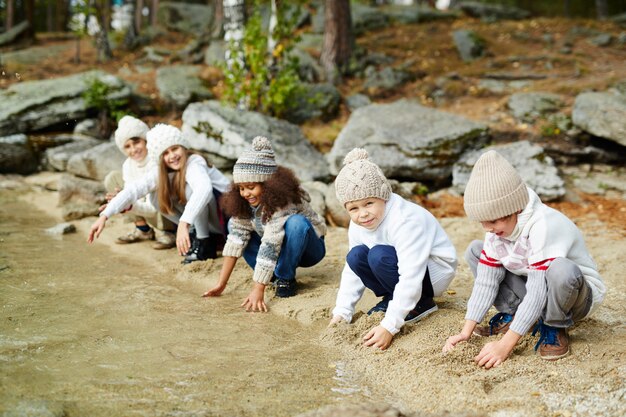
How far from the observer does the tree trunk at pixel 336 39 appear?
30.3 feet

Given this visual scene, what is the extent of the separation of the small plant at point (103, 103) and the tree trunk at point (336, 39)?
10.6 ft

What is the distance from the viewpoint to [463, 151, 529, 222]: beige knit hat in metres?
2.73

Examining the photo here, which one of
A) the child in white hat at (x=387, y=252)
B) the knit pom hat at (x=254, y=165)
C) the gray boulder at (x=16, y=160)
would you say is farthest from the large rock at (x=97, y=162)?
the child in white hat at (x=387, y=252)

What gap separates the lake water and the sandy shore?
0.18m

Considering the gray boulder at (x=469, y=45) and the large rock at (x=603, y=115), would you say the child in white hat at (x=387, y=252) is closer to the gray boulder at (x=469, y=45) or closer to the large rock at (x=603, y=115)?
the large rock at (x=603, y=115)

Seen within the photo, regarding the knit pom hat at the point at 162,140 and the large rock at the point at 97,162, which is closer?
the knit pom hat at the point at 162,140

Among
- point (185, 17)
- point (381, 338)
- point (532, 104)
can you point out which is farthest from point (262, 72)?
point (185, 17)

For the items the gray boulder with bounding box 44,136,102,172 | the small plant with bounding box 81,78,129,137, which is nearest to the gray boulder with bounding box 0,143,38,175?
the gray boulder with bounding box 44,136,102,172

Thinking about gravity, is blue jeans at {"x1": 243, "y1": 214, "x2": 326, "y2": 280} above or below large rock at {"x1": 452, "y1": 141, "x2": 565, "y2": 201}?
below

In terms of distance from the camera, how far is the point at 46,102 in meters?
8.91

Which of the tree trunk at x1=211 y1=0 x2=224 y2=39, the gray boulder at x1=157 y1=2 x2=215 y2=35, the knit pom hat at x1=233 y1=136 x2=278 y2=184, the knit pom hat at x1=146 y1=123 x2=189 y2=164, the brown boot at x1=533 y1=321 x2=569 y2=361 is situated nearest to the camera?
the brown boot at x1=533 y1=321 x2=569 y2=361

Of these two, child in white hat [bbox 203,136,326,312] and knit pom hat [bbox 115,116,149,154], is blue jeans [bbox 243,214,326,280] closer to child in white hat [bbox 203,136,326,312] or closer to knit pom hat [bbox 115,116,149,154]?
child in white hat [bbox 203,136,326,312]

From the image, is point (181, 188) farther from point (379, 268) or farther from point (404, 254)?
point (404, 254)

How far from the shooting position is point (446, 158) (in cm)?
684
